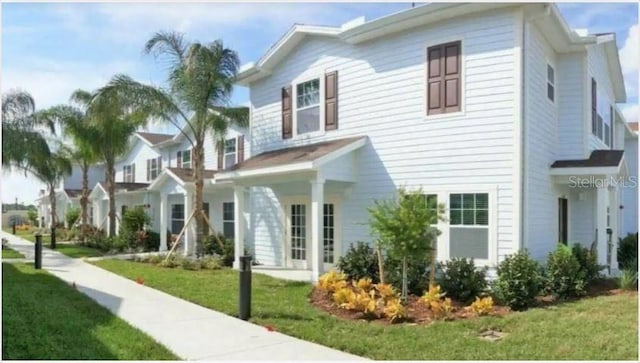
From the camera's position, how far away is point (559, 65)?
13141mm

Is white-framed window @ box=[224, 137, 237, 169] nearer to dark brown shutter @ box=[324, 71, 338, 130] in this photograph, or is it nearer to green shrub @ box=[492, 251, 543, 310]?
Answer: dark brown shutter @ box=[324, 71, 338, 130]

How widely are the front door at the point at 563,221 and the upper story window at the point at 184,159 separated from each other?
17.6m

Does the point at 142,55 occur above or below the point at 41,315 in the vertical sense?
above

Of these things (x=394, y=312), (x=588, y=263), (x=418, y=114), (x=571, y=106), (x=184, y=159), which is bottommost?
(x=394, y=312)

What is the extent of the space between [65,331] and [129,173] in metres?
28.3

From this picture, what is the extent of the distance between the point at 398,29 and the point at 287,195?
6.00 meters

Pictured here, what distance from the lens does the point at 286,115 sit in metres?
15.7

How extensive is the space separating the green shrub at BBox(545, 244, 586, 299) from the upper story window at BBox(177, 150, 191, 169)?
752 inches

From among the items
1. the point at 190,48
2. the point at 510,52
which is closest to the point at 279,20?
the point at 190,48

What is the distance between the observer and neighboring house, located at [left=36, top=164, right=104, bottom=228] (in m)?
40.8

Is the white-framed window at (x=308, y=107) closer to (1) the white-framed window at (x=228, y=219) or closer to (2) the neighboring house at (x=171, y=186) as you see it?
(2) the neighboring house at (x=171, y=186)

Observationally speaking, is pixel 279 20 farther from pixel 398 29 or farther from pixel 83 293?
pixel 83 293

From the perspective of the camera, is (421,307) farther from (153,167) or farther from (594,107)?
(153,167)

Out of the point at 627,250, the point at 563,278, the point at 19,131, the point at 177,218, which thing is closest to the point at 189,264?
the point at 177,218
